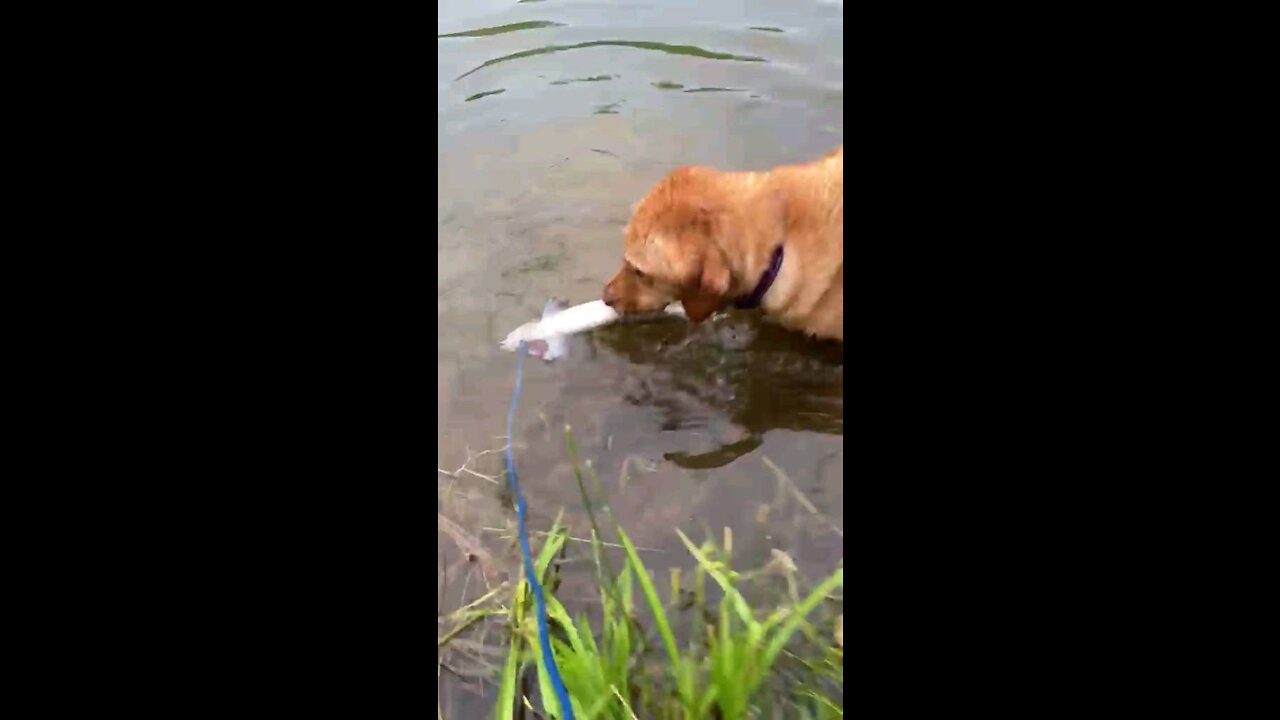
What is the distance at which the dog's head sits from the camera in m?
1.22

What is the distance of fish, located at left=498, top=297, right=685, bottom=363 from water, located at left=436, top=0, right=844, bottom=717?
0.05 ft

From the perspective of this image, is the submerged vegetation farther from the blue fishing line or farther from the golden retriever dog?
the golden retriever dog

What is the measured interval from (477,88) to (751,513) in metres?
0.77

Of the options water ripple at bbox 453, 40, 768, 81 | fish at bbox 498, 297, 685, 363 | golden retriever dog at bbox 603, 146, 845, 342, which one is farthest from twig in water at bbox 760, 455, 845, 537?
water ripple at bbox 453, 40, 768, 81

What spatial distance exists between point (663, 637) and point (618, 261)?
1.85ft

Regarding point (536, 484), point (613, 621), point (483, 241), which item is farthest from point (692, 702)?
point (483, 241)

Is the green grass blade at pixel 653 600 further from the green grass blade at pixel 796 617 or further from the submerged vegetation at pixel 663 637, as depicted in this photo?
the green grass blade at pixel 796 617

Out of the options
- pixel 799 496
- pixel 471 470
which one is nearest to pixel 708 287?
pixel 799 496

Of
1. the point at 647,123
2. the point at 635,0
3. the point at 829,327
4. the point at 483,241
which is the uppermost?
the point at 635,0

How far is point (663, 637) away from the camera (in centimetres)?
110

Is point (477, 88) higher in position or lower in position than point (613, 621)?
higher

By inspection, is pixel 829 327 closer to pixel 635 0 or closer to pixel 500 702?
pixel 635 0

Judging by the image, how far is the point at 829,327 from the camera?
3.86 feet

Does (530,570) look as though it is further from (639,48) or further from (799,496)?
(639,48)
